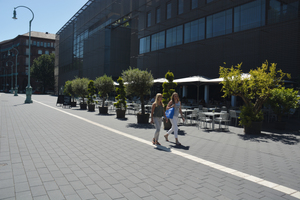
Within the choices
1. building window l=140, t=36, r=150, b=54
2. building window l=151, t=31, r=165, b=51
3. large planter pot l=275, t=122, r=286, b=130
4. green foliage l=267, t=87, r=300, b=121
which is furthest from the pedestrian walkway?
building window l=140, t=36, r=150, b=54

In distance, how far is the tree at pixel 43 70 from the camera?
6938 centimetres

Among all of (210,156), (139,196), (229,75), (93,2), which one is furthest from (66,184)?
(93,2)

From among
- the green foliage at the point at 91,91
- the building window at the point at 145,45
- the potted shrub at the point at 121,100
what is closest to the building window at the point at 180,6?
the building window at the point at 145,45

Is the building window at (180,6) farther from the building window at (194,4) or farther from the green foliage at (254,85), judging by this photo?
the green foliage at (254,85)

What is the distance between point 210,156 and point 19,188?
445cm

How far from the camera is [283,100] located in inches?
409

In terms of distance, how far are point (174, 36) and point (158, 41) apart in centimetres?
299

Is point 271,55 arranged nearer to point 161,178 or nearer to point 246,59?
point 246,59

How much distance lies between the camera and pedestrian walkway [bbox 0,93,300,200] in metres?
3.69

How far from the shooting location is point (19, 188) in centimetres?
365

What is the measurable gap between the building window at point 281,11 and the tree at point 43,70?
6829 cm

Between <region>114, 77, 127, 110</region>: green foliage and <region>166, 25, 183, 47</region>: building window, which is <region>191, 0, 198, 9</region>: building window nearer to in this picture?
<region>166, 25, 183, 47</region>: building window

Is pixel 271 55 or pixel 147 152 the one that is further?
pixel 271 55

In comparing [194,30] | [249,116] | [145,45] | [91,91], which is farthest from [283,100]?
[145,45]
